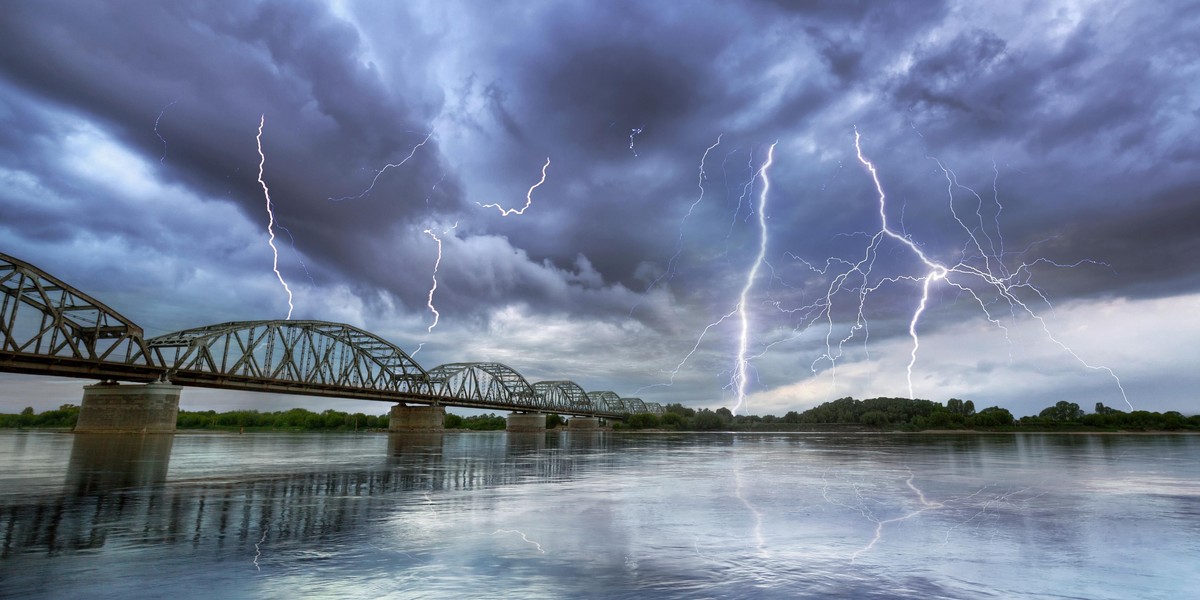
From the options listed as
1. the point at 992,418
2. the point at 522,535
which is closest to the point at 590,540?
the point at 522,535

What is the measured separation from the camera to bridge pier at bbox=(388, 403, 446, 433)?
153125 millimetres

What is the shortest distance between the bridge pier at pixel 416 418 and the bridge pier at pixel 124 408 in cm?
7750

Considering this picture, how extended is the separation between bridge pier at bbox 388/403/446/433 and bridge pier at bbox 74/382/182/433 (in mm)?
77496

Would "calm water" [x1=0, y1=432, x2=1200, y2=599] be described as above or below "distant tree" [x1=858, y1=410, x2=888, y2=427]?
below

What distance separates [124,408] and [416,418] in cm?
8115

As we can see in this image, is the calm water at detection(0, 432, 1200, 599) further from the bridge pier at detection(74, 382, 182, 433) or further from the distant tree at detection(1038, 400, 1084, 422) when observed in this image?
the distant tree at detection(1038, 400, 1084, 422)

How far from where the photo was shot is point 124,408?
247 feet

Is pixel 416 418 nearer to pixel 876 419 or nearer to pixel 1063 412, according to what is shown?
pixel 876 419

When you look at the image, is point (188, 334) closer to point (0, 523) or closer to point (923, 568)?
point (0, 523)

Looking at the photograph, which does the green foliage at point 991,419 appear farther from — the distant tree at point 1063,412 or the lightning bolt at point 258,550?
the lightning bolt at point 258,550

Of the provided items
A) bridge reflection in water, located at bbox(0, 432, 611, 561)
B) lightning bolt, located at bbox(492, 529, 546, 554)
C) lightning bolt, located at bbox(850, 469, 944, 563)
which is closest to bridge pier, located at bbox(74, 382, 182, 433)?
bridge reflection in water, located at bbox(0, 432, 611, 561)

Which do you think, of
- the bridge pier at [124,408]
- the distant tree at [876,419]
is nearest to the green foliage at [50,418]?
the bridge pier at [124,408]

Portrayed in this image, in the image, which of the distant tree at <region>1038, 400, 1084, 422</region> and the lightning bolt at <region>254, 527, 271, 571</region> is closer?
the lightning bolt at <region>254, 527, 271, 571</region>

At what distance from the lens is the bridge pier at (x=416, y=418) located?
6029 inches
